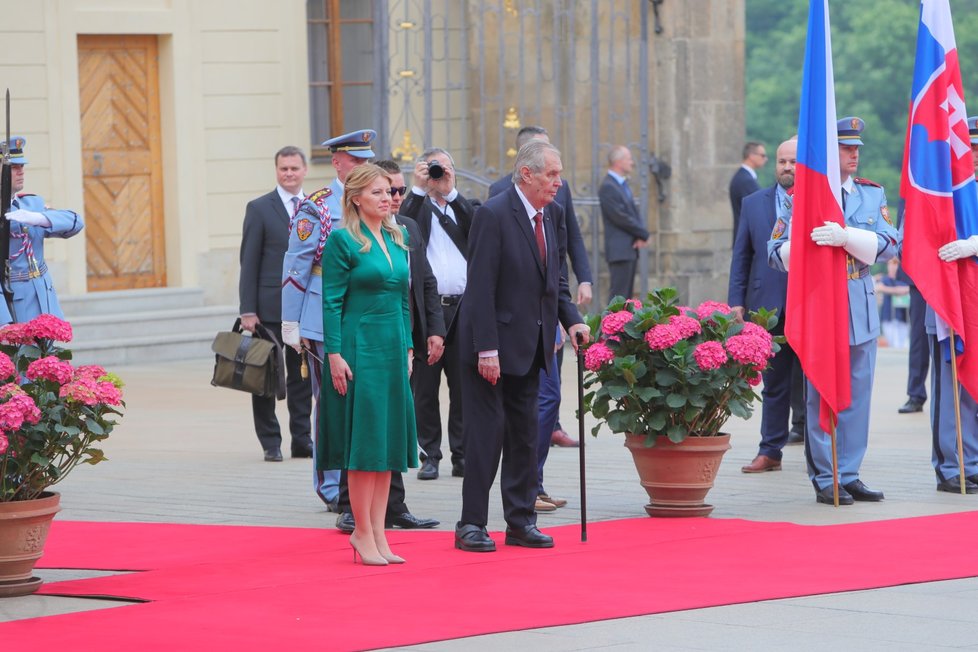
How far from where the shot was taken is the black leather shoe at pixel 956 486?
9391 mm

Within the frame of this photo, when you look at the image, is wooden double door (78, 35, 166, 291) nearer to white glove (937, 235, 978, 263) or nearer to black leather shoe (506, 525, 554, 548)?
white glove (937, 235, 978, 263)

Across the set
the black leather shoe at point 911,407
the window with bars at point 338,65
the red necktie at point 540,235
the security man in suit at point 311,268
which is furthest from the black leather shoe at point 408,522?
the window with bars at point 338,65

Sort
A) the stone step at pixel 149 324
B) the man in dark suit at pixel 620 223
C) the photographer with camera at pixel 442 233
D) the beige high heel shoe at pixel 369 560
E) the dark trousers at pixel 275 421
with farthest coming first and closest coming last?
the man in dark suit at pixel 620 223 → the stone step at pixel 149 324 → the dark trousers at pixel 275 421 → the photographer with camera at pixel 442 233 → the beige high heel shoe at pixel 369 560

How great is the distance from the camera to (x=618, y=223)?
56.1ft

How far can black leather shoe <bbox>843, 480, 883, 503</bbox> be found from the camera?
9133 millimetres

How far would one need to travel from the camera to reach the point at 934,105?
9.64 metres

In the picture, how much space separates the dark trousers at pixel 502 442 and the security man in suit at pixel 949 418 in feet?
8.59

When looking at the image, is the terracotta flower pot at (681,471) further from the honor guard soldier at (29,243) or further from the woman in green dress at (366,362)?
the honor guard soldier at (29,243)

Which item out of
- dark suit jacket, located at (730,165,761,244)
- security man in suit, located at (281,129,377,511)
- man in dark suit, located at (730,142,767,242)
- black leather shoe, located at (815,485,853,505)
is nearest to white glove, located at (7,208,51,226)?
security man in suit, located at (281,129,377,511)

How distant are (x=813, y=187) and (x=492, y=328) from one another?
7.23ft

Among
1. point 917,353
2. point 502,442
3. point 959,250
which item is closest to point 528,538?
point 502,442

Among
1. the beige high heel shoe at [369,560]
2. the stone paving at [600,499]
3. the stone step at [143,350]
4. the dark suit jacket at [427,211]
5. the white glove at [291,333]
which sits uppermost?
the dark suit jacket at [427,211]

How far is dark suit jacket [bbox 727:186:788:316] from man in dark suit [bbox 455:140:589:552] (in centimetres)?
283

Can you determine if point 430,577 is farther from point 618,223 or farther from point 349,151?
point 618,223
